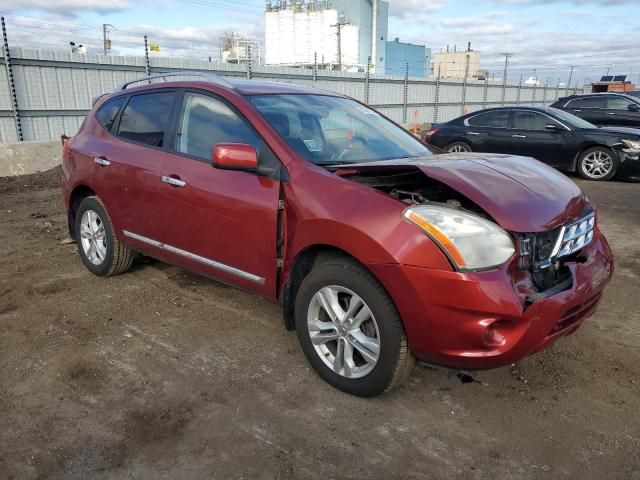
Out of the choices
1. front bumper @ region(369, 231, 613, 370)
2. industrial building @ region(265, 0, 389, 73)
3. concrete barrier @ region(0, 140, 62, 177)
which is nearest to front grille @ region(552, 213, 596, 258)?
front bumper @ region(369, 231, 613, 370)

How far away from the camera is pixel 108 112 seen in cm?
478

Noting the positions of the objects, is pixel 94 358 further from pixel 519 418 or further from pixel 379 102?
pixel 379 102

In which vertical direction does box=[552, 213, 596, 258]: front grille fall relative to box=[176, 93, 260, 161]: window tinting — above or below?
below

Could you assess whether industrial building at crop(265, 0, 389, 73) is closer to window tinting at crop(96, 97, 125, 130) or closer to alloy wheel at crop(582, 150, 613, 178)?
alloy wheel at crop(582, 150, 613, 178)

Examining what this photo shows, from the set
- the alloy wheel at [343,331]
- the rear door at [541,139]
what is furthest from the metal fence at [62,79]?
the alloy wheel at [343,331]

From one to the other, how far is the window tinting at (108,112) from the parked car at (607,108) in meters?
12.9

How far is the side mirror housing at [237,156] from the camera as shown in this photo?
3139 mm

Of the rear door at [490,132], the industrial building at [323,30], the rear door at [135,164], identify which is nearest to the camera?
the rear door at [135,164]

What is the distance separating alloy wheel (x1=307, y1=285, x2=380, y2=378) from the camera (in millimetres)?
2852

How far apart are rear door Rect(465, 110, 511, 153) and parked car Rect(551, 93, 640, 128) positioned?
4.14 metres

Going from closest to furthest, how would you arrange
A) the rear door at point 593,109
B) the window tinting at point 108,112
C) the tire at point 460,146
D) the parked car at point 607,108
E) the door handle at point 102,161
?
the door handle at point 102,161 → the window tinting at point 108,112 → the tire at point 460,146 → the parked car at point 607,108 → the rear door at point 593,109

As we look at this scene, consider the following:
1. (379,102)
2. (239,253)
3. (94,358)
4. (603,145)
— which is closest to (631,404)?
(239,253)

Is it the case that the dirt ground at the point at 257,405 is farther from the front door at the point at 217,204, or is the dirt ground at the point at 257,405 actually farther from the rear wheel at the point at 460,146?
the rear wheel at the point at 460,146

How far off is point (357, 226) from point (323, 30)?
5631 cm
